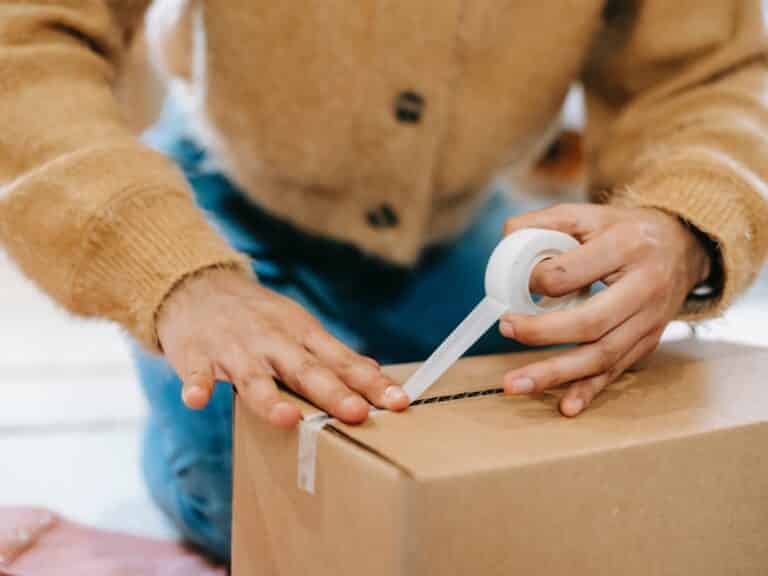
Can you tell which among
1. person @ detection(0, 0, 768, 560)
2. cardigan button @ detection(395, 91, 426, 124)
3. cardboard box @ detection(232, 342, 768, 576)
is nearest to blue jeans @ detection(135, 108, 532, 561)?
person @ detection(0, 0, 768, 560)

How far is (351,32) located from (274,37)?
76 millimetres

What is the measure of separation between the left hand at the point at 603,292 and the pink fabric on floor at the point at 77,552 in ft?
1.39

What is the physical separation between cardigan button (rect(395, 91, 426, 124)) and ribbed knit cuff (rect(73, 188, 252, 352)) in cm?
27

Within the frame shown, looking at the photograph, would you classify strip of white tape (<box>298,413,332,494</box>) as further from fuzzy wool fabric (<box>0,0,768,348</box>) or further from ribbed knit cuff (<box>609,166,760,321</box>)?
ribbed knit cuff (<box>609,166,760,321</box>)

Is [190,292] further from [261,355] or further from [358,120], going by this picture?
[358,120]

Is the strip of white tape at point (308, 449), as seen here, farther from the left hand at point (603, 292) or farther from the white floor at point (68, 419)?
the white floor at point (68, 419)

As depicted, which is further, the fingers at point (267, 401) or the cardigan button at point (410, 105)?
the cardigan button at point (410, 105)

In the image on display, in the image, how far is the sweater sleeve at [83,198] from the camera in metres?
0.60

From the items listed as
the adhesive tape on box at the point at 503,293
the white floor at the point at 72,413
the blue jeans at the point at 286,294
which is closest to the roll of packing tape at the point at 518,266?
the adhesive tape on box at the point at 503,293

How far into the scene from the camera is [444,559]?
1.44ft

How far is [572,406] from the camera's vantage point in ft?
1.72

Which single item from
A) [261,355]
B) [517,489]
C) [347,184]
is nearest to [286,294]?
[347,184]

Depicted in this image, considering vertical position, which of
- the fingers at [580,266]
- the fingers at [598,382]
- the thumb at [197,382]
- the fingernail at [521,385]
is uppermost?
the fingers at [580,266]

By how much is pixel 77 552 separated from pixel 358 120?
48 cm
